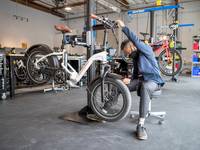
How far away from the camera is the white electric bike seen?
232 cm

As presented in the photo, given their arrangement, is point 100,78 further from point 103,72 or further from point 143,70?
point 143,70

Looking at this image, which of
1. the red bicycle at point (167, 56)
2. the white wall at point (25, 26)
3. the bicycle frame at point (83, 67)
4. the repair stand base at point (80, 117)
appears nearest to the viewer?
the bicycle frame at point (83, 67)

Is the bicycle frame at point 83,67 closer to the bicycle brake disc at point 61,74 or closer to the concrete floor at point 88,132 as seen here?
the bicycle brake disc at point 61,74

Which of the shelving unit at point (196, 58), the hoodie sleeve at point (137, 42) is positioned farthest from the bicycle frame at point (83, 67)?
the shelving unit at point (196, 58)

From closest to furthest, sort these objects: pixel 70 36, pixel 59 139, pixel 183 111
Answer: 1. pixel 59 139
2. pixel 70 36
3. pixel 183 111

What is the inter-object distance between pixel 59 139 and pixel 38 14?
10608 mm

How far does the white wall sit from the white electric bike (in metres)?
7.47

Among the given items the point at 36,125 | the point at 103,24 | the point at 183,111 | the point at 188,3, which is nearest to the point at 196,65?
the point at 188,3

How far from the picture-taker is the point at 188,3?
989cm

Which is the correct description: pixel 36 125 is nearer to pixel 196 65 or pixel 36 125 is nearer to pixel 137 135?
pixel 137 135

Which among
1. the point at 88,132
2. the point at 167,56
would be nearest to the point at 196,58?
the point at 167,56

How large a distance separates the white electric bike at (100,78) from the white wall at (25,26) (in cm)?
747

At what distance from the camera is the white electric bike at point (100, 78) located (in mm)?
2324

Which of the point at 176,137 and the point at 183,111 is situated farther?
the point at 183,111
